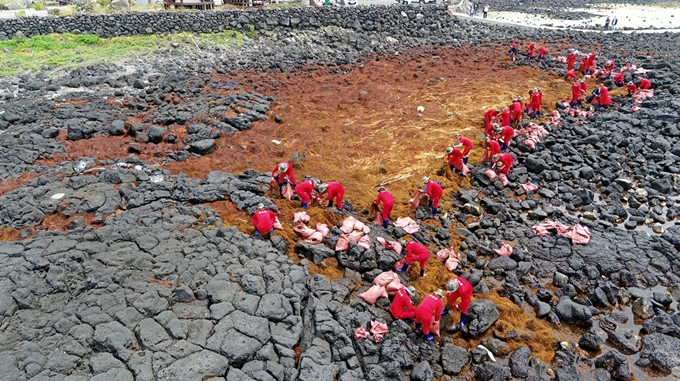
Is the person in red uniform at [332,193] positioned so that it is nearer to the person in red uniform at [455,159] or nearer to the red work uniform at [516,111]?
the person in red uniform at [455,159]

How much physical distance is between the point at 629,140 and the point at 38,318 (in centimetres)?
1725

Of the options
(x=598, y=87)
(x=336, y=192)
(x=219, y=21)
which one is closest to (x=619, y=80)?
(x=598, y=87)

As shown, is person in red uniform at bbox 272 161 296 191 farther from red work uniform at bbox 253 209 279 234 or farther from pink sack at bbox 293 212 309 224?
red work uniform at bbox 253 209 279 234

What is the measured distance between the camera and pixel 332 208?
10.7 metres

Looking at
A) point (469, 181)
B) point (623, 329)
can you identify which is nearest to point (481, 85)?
point (469, 181)

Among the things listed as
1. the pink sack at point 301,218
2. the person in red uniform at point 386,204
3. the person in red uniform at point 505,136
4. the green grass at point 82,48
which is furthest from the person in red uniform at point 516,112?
the green grass at point 82,48

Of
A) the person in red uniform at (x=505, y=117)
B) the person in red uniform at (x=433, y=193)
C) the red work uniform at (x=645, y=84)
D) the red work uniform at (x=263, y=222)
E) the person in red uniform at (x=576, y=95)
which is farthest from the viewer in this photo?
the red work uniform at (x=645, y=84)

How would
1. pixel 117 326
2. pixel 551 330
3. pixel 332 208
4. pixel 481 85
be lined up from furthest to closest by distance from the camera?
1. pixel 481 85
2. pixel 332 208
3. pixel 551 330
4. pixel 117 326

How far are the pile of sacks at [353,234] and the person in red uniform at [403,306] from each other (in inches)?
66.2

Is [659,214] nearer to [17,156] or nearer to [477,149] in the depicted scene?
[477,149]

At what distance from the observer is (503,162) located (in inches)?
509

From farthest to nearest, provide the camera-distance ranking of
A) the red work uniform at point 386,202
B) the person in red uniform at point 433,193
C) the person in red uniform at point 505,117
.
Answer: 1. the person in red uniform at point 505,117
2. the person in red uniform at point 433,193
3. the red work uniform at point 386,202

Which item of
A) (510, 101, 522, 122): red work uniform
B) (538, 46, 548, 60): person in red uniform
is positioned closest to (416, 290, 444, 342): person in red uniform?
(510, 101, 522, 122): red work uniform

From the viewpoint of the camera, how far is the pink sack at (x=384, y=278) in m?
8.48
